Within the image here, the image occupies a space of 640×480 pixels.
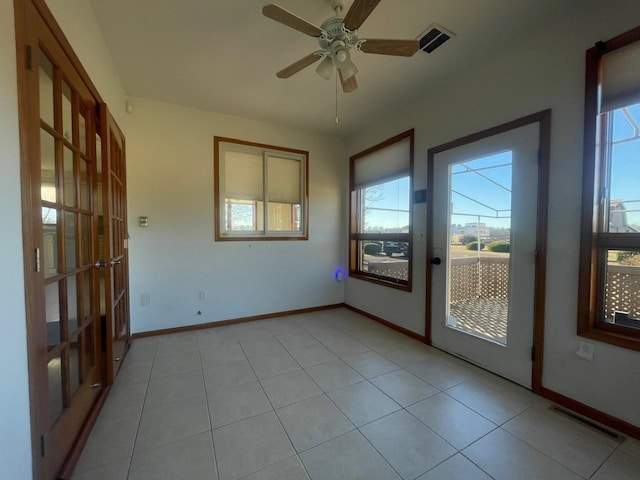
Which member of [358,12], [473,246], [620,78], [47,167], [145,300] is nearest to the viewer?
[47,167]

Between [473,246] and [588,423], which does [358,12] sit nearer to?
[473,246]

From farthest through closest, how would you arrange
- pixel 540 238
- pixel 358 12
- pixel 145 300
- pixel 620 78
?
pixel 145 300 < pixel 540 238 < pixel 620 78 < pixel 358 12

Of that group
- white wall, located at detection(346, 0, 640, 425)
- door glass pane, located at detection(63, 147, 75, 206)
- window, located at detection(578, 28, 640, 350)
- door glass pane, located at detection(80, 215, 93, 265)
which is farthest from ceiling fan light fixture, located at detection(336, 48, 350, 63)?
door glass pane, located at detection(80, 215, 93, 265)

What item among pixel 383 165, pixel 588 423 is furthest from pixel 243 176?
pixel 588 423

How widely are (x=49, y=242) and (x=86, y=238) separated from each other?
0.55 metres

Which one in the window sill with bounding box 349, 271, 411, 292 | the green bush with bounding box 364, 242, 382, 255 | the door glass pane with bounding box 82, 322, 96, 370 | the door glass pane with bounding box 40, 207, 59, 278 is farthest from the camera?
the green bush with bounding box 364, 242, 382, 255

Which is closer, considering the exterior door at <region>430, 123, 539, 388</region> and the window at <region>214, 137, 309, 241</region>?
the exterior door at <region>430, 123, 539, 388</region>

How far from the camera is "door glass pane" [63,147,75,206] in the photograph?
57.0 inches

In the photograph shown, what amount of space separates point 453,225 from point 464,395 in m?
1.53

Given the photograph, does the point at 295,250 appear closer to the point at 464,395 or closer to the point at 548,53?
the point at 464,395

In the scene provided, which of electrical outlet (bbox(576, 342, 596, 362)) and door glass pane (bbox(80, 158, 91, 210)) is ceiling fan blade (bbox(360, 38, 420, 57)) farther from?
electrical outlet (bbox(576, 342, 596, 362))

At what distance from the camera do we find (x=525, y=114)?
2084mm

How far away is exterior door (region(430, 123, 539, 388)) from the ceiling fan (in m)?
1.24

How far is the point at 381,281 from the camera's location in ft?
12.0
